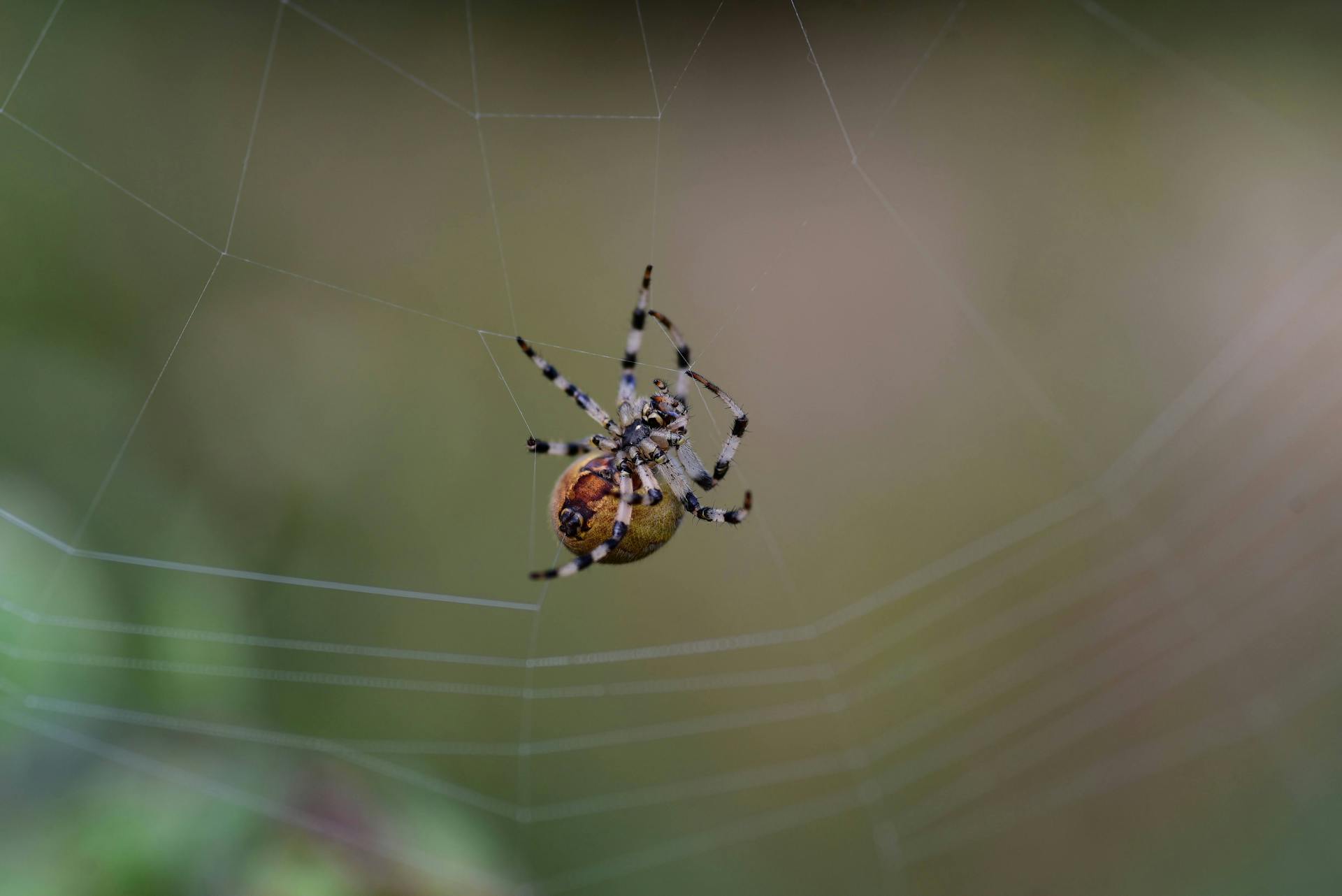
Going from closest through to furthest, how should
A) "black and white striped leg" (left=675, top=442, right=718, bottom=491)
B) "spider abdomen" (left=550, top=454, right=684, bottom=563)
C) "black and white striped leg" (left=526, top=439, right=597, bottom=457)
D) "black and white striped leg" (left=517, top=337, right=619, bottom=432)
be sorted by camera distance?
"black and white striped leg" (left=526, top=439, right=597, bottom=457) < "black and white striped leg" (left=517, top=337, right=619, bottom=432) < "spider abdomen" (left=550, top=454, right=684, bottom=563) < "black and white striped leg" (left=675, top=442, right=718, bottom=491)

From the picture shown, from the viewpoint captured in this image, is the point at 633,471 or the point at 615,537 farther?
the point at 633,471

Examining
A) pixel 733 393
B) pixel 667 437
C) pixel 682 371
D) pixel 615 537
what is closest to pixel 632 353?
pixel 682 371

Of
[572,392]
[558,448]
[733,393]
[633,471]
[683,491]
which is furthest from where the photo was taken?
[733,393]

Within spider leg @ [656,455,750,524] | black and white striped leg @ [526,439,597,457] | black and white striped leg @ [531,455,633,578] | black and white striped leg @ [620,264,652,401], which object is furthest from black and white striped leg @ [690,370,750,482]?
black and white striped leg @ [526,439,597,457]

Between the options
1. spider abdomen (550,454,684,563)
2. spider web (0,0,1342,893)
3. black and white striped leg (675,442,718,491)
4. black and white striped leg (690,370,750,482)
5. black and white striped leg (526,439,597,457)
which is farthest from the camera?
spider web (0,0,1342,893)

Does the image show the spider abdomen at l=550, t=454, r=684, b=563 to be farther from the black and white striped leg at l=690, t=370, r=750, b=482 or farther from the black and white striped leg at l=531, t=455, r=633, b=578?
the black and white striped leg at l=690, t=370, r=750, b=482

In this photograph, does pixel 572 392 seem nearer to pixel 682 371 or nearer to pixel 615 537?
pixel 682 371
